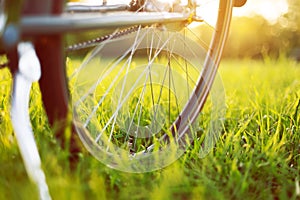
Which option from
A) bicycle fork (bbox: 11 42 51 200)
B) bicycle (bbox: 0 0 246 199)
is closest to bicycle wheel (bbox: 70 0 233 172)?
bicycle (bbox: 0 0 246 199)

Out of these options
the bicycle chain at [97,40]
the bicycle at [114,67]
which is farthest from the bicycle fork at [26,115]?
the bicycle chain at [97,40]

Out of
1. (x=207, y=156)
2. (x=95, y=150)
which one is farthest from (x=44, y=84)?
(x=207, y=156)

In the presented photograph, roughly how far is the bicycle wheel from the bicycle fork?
7.7 inches

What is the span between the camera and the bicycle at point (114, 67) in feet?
4.05

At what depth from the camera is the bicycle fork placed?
134 centimetres

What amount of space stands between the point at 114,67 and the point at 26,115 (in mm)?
488

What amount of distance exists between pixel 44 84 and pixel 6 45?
0.85 ft

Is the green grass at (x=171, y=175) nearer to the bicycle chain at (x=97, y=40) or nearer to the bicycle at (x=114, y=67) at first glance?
the bicycle at (x=114, y=67)

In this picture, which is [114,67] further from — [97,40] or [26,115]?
[26,115]

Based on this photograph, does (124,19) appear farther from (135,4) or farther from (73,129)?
(135,4)

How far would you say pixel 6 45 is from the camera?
3.78 feet

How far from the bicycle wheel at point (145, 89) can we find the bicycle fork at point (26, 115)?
0.20 m

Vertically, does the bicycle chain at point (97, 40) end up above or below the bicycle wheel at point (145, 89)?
above

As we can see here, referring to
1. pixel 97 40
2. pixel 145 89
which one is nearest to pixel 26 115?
pixel 97 40
